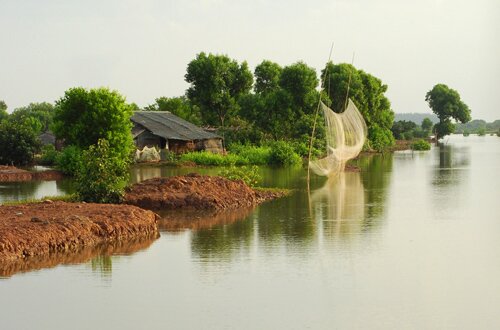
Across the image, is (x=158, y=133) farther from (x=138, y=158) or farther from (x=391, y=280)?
(x=391, y=280)

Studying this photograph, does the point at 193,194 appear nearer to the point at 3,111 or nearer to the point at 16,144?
the point at 16,144

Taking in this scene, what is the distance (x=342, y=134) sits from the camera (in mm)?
35281

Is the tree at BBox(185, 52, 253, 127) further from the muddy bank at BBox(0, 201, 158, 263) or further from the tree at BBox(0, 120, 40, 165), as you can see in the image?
the muddy bank at BBox(0, 201, 158, 263)

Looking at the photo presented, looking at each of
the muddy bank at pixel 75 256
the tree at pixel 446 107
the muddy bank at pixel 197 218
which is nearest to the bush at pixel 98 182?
the muddy bank at pixel 197 218

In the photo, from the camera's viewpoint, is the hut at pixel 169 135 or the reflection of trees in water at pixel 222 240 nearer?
the reflection of trees in water at pixel 222 240

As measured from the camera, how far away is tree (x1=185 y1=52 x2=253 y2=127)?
7775 cm

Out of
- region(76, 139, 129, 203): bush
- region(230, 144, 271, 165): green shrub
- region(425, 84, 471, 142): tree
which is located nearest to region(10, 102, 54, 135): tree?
region(230, 144, 271, 165): green shrub

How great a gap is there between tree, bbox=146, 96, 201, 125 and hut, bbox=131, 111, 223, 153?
13493 mm

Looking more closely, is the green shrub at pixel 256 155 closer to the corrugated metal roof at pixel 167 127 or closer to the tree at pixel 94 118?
the corrugated metal roof at pixel 167 127

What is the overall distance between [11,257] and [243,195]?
12317mm

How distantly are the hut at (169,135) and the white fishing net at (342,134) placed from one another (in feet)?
50.8

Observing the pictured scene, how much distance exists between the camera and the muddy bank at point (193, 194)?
84.4 feet

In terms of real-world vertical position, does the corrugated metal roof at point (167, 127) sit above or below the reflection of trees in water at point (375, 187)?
above

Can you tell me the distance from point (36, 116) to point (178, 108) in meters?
44.3
